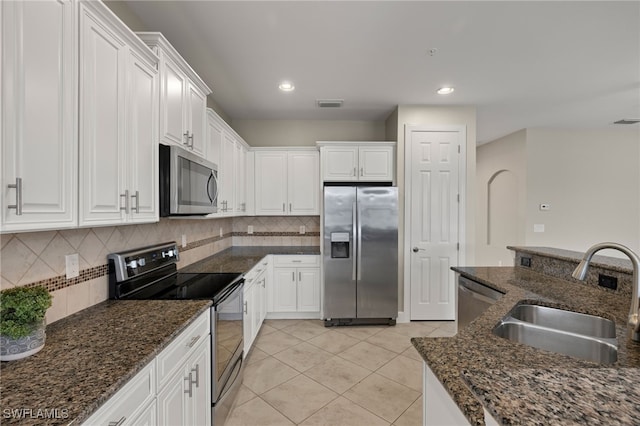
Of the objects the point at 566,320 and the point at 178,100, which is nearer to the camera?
the point at 566,320

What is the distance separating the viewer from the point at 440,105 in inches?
141

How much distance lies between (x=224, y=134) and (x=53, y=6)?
1969 mm

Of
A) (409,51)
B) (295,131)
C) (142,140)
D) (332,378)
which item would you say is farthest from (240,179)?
(332,378)

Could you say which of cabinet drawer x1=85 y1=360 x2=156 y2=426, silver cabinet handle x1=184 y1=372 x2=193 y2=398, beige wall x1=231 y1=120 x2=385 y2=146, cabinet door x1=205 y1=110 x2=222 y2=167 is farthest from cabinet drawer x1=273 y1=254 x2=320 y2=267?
cabinet drawer x1=85 y1=360 x2=156 y2=426

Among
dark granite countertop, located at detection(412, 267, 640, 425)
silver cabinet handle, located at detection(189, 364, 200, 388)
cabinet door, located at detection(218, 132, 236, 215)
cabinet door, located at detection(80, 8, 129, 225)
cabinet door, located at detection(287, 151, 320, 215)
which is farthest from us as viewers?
cabinet door, located at detection(287, 151, 320, 215)

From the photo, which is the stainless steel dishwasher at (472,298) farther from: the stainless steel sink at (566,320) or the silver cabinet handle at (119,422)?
the silver cabinet handle at (119,422)

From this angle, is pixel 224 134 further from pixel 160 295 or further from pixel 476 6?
pixel 476 6

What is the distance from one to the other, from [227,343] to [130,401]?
1.00 m

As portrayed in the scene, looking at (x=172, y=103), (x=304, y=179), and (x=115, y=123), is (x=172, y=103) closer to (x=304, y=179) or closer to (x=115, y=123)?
(x=115, y=123)

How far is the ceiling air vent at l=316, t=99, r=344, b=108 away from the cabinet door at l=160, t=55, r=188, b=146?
177cm

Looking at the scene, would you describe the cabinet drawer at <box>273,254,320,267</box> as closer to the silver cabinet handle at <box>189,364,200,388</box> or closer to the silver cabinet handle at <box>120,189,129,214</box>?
the silver cabinet handle at <box>189,364,200,388</box>

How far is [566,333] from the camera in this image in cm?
132

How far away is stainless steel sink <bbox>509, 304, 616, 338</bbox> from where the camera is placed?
1322mm

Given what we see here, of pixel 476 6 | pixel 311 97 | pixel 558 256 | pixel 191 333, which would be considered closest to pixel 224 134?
pixel 311 97
